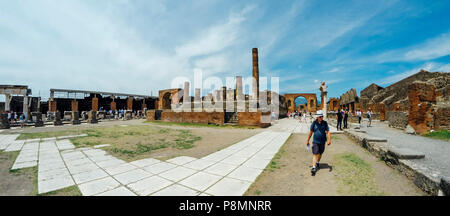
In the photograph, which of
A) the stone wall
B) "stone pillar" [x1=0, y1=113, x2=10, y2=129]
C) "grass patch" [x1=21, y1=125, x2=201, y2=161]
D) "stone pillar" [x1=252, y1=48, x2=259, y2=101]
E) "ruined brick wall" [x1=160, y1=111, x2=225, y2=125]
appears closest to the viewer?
"grass patch" [x1=21, y1=125, x2=201, y2=161]

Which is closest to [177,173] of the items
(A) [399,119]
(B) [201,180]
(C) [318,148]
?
(B) [201,180]

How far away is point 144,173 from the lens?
331 centimetres

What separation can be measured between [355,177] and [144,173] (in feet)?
14.0

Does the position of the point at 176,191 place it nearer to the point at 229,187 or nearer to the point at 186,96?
the point at 229,187

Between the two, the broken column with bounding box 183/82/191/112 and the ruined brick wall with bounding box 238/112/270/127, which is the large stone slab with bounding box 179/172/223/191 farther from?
the broken column with bounding box 183/82/191/112

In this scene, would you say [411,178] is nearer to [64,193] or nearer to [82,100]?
[64,193]

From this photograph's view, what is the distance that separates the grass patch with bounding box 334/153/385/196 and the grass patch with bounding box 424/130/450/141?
538cm

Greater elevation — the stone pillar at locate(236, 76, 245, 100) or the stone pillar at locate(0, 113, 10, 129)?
the stone pillar at locate(236, 76, 245, 100)

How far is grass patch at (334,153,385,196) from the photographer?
248 cm

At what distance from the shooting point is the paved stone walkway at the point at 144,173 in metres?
2.60

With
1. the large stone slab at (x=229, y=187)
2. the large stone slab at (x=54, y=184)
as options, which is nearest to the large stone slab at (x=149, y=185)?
the large stone slab at (x=229, y=187)

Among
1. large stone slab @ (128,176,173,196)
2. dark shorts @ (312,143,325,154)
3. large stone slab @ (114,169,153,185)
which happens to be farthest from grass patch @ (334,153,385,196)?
large stone slab @ (114,169,153,185)
